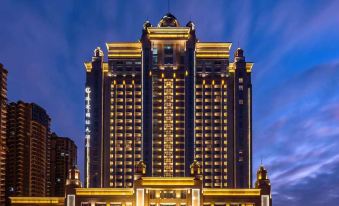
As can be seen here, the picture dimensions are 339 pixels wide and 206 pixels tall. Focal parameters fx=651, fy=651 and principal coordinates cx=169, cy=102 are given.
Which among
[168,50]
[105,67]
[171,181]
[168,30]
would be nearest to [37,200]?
[171,181]

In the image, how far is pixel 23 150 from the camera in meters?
141

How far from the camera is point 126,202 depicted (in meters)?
92.0

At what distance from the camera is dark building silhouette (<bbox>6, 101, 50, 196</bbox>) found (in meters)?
138

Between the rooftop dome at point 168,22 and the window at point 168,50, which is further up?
the rooftop dome at point 168,22

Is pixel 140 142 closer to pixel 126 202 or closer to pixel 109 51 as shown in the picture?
pixel 109 51

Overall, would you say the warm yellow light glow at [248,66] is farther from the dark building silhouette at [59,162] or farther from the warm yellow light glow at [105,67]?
the dark building silhouette at [59,162]

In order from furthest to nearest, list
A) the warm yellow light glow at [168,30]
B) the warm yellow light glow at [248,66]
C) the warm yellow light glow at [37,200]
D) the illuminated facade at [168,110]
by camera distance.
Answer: the warm yellow light glow at [248,66] → the warm yellow light glow at [168,30] → the illuminated facade at [168,110] → the warm yellow light glow at [37,200]

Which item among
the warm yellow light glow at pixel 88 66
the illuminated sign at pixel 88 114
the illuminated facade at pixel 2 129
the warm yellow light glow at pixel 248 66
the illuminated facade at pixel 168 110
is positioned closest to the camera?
the illuminated facade at pixel 2 129

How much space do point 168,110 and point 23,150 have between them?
126 ft

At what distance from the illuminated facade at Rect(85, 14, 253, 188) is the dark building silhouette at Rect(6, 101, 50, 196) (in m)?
24.7

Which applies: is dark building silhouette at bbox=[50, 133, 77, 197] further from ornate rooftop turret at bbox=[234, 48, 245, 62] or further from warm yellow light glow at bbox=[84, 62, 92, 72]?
ornate rooftop turret at bbox=[234, 48, 245, 62]

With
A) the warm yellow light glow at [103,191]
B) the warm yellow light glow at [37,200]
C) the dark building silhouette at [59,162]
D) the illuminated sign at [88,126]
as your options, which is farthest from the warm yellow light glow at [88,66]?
the dark building silhouette at [59,162]

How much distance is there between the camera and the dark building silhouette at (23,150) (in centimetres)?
13812

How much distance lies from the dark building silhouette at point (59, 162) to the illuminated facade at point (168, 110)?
52.1 m
